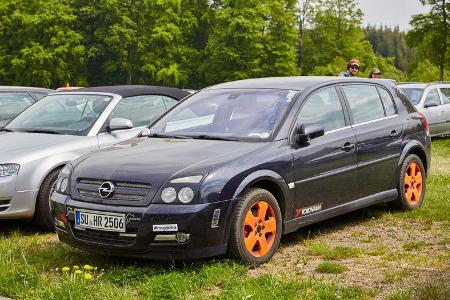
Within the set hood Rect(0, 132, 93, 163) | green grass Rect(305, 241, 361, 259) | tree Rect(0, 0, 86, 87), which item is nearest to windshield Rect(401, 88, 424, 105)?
hood Rect(0, 132, 93, 163)

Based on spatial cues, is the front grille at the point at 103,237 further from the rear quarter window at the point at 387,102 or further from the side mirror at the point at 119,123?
the rear quarter window at the point at 387,102

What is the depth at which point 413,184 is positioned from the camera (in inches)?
322

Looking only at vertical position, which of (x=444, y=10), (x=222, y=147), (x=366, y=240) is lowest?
(x=366, y=240)

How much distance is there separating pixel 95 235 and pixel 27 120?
3.51 m

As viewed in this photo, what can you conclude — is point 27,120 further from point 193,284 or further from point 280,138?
point 193,284

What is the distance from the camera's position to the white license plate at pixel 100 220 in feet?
17.8

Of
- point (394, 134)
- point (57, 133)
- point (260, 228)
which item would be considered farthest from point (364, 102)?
point (57, 133)

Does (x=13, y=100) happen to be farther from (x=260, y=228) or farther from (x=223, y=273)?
(x=223, y=273)

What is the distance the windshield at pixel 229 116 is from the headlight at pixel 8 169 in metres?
1.47

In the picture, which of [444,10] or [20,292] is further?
[444,10]

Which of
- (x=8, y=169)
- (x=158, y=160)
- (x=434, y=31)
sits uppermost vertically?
(x=434, y=31)

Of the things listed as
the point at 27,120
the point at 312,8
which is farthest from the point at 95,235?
the point at 312,8

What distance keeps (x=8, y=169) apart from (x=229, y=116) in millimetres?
2391

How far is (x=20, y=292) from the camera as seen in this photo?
5074mm
